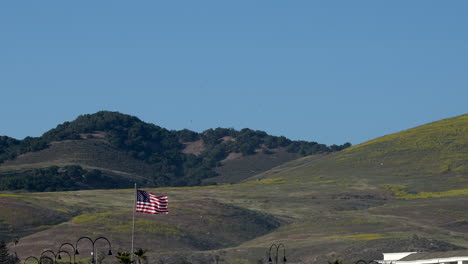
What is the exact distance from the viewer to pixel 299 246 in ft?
463

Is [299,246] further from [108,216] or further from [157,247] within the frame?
[108,216]

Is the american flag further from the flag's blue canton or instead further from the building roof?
the building roof

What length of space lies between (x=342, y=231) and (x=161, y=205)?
7786 cm

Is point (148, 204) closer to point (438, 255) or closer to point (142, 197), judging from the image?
point (142, 197)

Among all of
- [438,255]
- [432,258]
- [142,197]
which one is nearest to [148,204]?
[142,197]

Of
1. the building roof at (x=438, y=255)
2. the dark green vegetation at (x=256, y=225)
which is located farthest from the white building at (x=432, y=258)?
the dark green vegetation at (x=256, y=225)

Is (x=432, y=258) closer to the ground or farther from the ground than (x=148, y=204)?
closer to the ground

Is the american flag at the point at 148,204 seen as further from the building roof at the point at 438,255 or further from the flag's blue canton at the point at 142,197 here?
the building roof at the point at 438,255

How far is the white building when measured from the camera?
90062mm

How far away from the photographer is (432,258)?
309ft

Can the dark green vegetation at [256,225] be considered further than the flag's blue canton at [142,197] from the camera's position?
Yes

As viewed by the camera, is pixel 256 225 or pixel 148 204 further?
pixel 256 225

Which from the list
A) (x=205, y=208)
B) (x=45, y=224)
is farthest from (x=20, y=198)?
(x=205, y=208)

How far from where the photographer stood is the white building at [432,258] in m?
90.1
